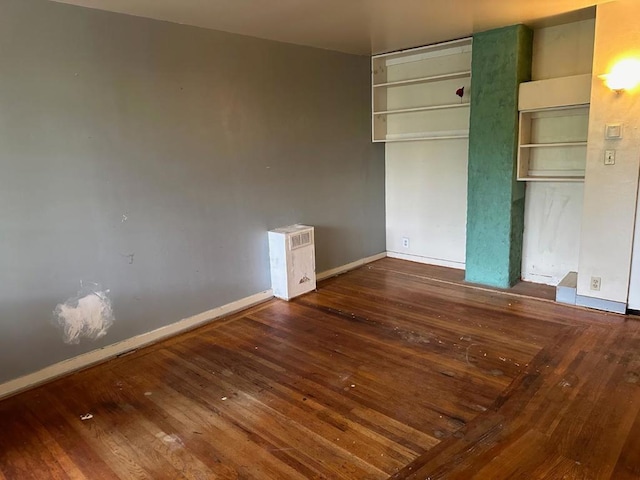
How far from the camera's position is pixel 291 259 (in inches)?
167

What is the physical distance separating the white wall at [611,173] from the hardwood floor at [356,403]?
1.24ft

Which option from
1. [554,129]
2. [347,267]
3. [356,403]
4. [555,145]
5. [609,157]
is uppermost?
[554,129]

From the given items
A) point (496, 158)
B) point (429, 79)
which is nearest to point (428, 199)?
point (496, 158)

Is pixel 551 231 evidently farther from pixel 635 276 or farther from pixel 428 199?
pixel 428 199

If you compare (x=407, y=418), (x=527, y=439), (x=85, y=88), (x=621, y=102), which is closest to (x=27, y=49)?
(x=85, y=88)

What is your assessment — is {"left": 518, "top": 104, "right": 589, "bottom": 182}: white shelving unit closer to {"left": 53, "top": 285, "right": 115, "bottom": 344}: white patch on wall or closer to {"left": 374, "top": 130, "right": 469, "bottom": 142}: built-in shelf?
{"left": 374, "top": 130, "right": 469, "bottom": 142}: built-in shelf

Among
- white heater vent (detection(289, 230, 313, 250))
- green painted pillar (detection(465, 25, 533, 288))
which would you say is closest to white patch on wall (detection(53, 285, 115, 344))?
white heater vent (detection(289, 230, 313, 250))

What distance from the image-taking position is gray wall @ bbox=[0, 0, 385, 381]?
2803 millimetres

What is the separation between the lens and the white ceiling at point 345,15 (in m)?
3.05

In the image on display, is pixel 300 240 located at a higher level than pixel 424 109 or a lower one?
lower

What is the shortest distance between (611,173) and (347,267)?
2715 mm

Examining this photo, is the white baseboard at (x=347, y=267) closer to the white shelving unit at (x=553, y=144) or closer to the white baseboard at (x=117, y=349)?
the white baseboard at (x=117, y=349)

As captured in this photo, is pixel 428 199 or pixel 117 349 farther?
pixel 428 199

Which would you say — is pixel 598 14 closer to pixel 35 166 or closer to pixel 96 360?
pixel 35 166
